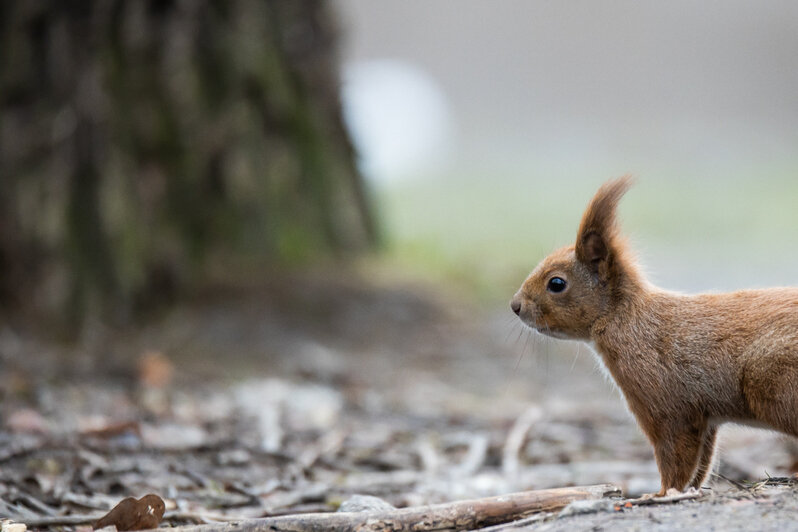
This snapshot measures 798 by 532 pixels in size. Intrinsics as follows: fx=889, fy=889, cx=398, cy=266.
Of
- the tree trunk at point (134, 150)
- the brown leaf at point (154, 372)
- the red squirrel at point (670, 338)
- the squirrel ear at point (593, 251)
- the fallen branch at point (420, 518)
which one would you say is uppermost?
the tree trunk at point (134, 150)

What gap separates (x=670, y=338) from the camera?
2.86 m

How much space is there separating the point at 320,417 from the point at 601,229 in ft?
6.47

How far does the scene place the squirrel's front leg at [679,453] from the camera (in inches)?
109

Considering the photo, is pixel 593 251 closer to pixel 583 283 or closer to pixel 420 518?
pixel 583 283

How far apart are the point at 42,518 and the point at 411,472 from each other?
4.86 feet

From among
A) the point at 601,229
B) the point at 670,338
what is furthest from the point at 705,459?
the point at 601,229

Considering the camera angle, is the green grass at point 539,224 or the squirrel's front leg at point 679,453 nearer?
Answer: the squirrel's front leg at point 679,453

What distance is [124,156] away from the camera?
17.9 ft

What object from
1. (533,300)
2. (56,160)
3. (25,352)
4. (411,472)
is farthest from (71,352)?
(533,300)

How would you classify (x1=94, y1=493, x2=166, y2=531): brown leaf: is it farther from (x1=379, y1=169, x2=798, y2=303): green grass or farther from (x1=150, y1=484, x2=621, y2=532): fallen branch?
(x1=379, y1=169, x2=798, y2=303): green grass

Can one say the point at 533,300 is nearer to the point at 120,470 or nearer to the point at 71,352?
the point at 120,470

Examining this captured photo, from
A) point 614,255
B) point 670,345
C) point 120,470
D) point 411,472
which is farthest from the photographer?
point 411,472

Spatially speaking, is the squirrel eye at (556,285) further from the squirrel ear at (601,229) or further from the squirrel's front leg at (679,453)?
the squirrel's front leg at (679,453)

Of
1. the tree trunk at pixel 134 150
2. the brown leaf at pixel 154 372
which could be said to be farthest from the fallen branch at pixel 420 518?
the tree trunk at pixel 134 150
